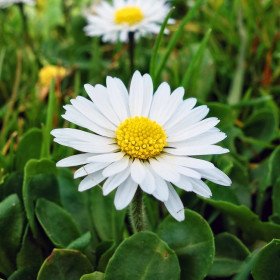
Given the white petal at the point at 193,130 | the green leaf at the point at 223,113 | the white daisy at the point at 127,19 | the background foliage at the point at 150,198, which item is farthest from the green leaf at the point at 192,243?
the white daisy at the point at 127,19

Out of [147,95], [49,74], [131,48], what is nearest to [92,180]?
[147,95]

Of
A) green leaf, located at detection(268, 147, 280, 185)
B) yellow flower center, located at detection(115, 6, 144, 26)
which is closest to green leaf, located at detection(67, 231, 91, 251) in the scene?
green leaf, located at detection(268, 147, 280, 185)

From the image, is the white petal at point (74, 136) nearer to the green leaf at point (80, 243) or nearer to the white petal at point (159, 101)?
the white petal at point (159, 101)

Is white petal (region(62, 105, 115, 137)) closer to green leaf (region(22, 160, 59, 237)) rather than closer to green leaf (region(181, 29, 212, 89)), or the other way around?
green leaf (region(22, 160, 59, 237))

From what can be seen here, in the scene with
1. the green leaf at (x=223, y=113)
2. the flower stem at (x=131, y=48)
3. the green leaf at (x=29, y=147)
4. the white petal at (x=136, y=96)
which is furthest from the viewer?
the flower stem at (x=131, y=48)

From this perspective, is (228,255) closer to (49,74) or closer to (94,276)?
(94,276)
